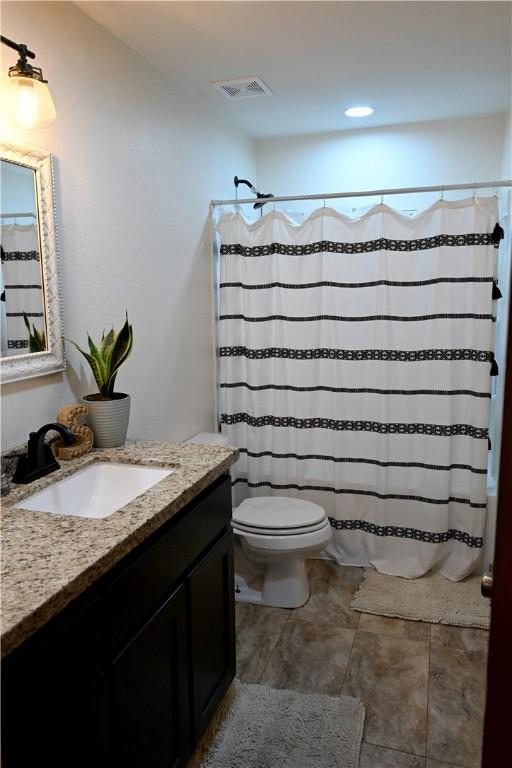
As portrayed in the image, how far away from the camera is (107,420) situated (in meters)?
1.88

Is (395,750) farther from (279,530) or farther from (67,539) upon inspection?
(67,539)

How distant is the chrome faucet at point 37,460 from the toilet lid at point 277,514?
1155 millimetres

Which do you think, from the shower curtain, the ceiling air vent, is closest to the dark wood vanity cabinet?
the shower curtain

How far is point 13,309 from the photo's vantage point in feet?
5.47

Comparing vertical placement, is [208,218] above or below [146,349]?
above

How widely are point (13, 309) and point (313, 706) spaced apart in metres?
1.68

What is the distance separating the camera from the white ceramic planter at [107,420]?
1872mm

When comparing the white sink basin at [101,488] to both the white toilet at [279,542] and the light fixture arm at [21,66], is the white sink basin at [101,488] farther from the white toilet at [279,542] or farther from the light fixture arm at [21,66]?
the light fixture arm at [21,66]

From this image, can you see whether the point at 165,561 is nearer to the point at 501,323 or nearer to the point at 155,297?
the point at 155,297

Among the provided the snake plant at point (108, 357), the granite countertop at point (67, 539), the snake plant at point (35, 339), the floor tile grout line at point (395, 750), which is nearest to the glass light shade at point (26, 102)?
the snake plant at point (35, 339)

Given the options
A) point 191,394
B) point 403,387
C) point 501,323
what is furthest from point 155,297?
point 501,323

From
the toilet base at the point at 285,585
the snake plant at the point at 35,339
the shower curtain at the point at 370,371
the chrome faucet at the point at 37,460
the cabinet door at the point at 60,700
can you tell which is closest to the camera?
the cabinet door at the point at 60,700

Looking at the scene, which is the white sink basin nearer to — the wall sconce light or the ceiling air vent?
the wall sconce light

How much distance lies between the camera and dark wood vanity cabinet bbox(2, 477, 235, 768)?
100 cm
